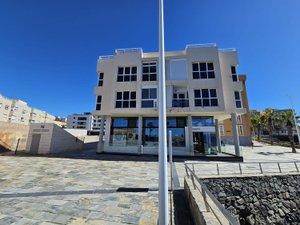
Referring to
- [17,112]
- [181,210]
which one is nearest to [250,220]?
[181,210]

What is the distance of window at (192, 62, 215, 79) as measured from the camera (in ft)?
71.9

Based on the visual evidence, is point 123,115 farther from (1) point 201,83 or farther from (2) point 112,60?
(1) point 201,83

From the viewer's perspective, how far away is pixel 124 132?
2384cm

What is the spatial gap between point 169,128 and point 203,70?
25.5ft

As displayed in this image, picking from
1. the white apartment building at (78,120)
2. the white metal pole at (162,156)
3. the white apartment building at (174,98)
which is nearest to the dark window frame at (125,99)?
the white apartment building at (174,98)

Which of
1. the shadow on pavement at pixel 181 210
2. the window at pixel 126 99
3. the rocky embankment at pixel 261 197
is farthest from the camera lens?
the window at pixel 126 99

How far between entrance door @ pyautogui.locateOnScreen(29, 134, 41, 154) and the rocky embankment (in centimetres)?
2142

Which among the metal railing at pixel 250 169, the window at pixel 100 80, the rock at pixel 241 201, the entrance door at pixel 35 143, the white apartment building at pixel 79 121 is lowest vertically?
the rock at pixel 241 201

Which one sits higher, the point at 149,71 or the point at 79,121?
the point at 79,121

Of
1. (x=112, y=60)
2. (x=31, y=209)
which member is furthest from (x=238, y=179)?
(x=112, y=60)

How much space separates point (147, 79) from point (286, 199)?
55.6ft

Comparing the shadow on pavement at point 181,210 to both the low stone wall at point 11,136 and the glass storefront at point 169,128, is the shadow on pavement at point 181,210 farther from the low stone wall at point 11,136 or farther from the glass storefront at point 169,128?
the low stone wall at point 11,136

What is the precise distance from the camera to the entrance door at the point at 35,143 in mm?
23453

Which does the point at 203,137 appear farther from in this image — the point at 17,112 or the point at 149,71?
the point at 17,112
